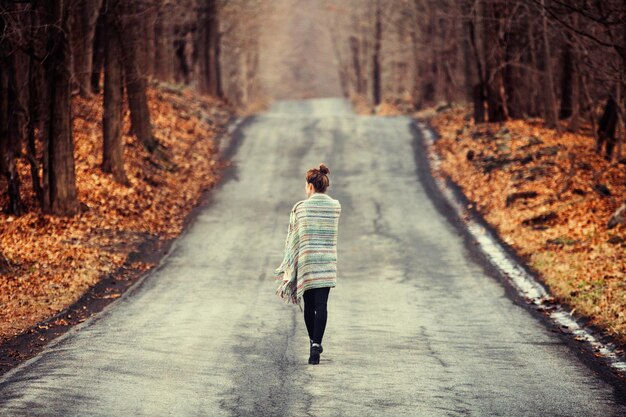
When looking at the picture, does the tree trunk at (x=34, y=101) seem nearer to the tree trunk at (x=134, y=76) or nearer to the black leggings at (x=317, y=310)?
the tree trunk at (x=134, y=76)

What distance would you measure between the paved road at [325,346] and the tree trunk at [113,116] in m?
3.36

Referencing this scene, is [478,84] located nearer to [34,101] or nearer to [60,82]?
[34,101]

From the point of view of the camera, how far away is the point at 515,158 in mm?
23312

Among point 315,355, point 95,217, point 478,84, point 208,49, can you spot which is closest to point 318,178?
point 315,355

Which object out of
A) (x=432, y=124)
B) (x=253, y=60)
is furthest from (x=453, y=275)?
(x=253, y=60)

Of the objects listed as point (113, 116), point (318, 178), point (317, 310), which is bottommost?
point (317, 310)

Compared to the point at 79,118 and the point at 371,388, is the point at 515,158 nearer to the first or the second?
the point at 79,118

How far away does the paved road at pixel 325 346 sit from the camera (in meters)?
7.17

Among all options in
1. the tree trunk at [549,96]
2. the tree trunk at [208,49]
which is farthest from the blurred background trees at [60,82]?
the tree trunk at [208,49]

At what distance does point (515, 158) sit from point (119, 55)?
11.0 metres

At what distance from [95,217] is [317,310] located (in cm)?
1074

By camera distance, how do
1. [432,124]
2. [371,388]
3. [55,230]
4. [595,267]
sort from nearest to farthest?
[371,388] < [595,267] < [55,230] < [432,124]

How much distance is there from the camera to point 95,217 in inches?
714

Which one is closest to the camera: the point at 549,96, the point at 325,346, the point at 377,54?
the point at 325,346
